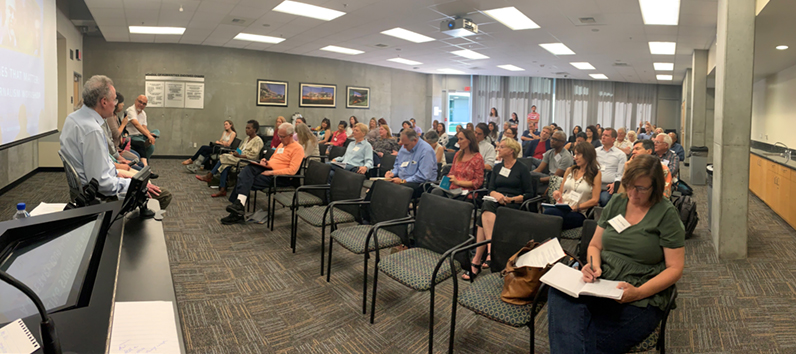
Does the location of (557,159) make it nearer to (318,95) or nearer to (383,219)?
(383,219)

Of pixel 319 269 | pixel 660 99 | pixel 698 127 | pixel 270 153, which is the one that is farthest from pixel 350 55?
pixel 660 99

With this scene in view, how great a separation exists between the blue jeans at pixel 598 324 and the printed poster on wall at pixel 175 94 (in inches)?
455

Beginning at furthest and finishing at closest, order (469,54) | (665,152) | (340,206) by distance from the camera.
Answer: (469,54) < (665,152) < (340,206)

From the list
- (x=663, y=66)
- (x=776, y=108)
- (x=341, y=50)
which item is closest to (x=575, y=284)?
(x=341, y=50)

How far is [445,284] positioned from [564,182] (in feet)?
4.68

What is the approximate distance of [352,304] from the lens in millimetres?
3162

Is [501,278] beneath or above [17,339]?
beneath

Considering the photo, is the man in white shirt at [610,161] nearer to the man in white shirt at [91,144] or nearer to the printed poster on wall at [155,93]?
the man in white shirt at [91,144]

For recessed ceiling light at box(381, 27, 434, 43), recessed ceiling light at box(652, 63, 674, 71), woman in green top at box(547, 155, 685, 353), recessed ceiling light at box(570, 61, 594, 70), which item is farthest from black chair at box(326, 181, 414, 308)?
recessed ceiling light at box(652, 63, 674, 71)

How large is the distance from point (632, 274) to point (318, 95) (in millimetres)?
12047

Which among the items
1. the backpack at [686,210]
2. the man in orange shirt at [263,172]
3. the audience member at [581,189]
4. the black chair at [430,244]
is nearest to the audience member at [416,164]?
the man in orange shirt at [263,172]

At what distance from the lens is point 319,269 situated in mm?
3838

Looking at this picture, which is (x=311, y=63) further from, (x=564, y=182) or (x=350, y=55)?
(x=564, y=182)

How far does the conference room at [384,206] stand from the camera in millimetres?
1868
